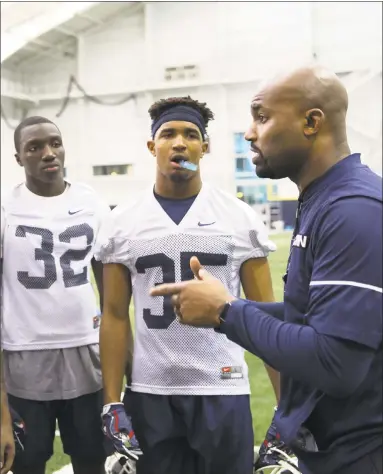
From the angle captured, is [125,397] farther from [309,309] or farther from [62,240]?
[309,309]

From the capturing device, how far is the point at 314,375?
0.80m

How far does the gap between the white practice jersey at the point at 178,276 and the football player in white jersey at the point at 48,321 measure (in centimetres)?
23

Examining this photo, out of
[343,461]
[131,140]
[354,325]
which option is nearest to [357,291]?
[354,325]

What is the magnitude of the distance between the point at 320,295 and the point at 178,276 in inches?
24.2

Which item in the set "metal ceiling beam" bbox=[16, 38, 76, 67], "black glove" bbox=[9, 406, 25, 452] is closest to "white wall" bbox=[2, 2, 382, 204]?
"metal ceiling beam" bbox=[16, 38, 76, 67]

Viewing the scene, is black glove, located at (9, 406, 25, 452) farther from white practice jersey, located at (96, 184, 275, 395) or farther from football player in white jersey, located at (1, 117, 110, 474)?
white practice jersey, located at (96, 184, 275, 395)

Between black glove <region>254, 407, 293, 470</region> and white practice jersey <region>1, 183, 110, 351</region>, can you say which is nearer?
black glove <region>254, 407, 293, 470</region>

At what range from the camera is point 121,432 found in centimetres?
130

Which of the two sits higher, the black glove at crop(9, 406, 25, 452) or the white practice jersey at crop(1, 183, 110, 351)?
the white practice jersey at crop(1, 183, 110, 351)

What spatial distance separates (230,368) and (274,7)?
71.3 inches

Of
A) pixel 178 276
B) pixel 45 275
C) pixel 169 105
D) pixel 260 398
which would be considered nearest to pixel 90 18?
pixel 169 105

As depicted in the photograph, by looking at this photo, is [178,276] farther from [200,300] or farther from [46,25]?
[46,25]

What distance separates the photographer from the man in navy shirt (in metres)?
0.78

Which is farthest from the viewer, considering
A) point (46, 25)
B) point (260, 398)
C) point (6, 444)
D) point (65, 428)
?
point (46, 25)
